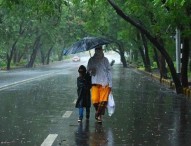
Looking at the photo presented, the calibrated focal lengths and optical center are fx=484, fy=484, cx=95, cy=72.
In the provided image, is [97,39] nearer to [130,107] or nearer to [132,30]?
[130,107]

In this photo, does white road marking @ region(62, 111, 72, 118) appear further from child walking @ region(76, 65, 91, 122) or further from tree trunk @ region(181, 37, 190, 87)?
tree trunk @ region(181, 37, 190, 87)

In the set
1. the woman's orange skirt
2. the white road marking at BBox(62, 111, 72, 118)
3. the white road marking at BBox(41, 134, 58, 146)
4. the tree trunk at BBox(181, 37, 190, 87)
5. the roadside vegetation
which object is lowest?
the white road marking at BBox(41, 134, 58, 146)

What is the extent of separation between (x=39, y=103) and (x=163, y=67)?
46.9ft

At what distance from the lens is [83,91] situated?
11781 mm

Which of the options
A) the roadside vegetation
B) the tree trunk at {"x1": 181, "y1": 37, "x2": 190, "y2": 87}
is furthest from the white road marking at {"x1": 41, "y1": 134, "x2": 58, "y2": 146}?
the tree trunk at {"x1": 181, "y1": 37, "x2": 190, "y2": 87}

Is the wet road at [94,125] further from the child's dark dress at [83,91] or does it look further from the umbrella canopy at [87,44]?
the umbrella canopy at [87,44]

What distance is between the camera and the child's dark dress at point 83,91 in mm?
11773

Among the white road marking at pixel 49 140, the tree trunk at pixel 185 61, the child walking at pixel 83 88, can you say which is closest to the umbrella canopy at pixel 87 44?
the child walking at pixel 83 88

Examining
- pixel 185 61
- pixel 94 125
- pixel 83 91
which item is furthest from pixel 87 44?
pixel 185 61

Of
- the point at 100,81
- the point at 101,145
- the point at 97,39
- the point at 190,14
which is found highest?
the point at 190,14

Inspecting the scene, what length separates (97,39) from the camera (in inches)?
471

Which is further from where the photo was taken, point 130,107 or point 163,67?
point 163,67

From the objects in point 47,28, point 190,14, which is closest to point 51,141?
point 190,14

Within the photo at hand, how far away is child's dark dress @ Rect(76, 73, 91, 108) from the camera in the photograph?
38.6 ft
